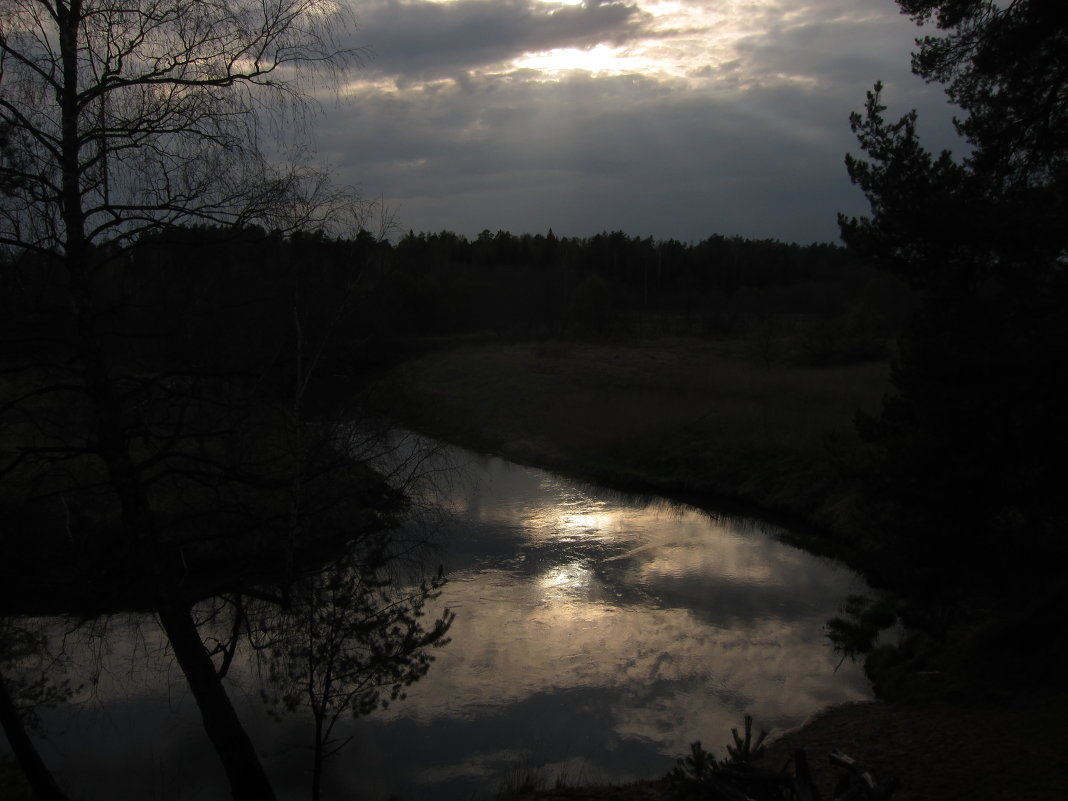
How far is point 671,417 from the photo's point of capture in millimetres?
30984

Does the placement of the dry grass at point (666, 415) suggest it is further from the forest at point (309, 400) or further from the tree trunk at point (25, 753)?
the tree trunk at point (25, 753)

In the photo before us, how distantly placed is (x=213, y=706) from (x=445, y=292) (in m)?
52.8

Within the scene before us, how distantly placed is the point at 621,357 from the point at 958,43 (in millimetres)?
37230

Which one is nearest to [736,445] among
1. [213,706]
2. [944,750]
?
[944,750]

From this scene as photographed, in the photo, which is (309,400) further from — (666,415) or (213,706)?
(666,415)

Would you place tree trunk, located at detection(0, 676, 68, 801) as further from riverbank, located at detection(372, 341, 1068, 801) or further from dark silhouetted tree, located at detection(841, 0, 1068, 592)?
dark silhouetted tree, located at detection(841, 0, 1068, 592)

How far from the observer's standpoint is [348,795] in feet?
31.7

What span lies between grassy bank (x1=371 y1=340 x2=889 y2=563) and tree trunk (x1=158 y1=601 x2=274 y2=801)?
31.3 ft

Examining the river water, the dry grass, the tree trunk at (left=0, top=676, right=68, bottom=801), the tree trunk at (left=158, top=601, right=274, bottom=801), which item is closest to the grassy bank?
the dry grass

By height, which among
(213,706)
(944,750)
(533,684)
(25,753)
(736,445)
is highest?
(213,706)

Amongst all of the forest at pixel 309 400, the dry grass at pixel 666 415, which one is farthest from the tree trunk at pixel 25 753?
the dry grass at pixel 666 415

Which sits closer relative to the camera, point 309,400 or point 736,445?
point 309,400

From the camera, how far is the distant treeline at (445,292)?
658cm

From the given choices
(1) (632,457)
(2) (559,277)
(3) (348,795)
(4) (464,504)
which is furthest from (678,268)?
(3) (348,795)
